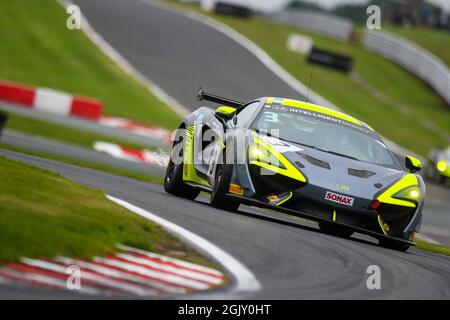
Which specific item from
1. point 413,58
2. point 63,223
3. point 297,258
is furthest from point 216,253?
point 413,58

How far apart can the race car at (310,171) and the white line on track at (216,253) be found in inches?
48.8

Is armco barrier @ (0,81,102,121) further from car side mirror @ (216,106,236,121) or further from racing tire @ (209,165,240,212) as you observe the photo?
racing tire @ (209,165,240,212)

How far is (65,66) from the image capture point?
29.1m

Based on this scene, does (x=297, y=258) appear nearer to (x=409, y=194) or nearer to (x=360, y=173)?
(x=360, y=173)

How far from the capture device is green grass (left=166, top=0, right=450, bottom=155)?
110 ft


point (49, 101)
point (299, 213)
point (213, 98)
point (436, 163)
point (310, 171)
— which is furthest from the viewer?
point (436, 163)

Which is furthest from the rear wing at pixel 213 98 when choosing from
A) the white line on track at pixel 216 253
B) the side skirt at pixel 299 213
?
the white line on track at pixel 216 253

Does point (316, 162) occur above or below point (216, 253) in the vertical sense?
above

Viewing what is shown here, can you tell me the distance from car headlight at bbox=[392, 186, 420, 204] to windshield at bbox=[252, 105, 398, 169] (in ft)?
2.25

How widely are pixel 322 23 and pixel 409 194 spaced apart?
4268 centimetres

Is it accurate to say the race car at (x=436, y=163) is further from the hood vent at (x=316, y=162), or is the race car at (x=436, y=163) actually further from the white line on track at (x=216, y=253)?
the white line on track at (x=216, y=253)

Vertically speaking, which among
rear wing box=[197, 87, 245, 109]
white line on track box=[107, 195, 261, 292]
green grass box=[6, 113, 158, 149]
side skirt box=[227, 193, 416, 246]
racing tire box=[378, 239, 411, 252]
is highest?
green grass box=[6, 113, 158, 149]

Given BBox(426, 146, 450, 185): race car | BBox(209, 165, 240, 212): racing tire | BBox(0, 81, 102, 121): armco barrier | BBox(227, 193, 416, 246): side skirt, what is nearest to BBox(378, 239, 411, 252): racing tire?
BBox(227, 193, 416, 246): side skirt

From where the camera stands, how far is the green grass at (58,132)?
21.4m
